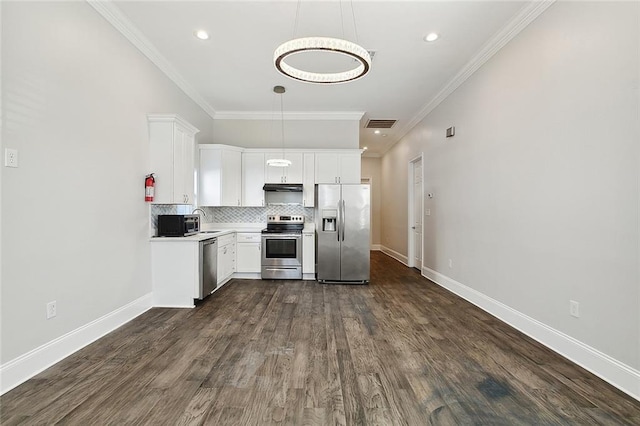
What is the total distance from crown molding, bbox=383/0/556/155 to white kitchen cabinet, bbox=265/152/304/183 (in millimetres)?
2515

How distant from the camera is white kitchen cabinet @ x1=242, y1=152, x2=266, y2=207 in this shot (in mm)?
5441

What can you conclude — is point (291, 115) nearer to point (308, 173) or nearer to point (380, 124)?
point (308, 173)

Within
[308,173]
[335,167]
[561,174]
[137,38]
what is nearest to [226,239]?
[308,173]

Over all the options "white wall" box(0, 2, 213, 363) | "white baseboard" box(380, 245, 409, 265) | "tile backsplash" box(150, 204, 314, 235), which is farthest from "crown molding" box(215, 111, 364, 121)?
"white baseboard" box(380, 245, 409, 265)

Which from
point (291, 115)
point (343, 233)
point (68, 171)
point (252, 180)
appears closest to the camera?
point (68, 171)

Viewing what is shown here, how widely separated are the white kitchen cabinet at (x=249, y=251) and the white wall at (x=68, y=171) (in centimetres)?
186

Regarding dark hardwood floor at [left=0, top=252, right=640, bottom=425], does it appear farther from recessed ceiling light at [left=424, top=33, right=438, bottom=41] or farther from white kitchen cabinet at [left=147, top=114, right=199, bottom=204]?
recessed ceiling light at [left=424, top=33, right=438, bottom=41]

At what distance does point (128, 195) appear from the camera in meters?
3.18

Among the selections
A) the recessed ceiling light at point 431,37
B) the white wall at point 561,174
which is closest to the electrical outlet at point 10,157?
the recessed ceiling light at point 431,37

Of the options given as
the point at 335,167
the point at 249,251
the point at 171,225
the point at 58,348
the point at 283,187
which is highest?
the point at 335,167

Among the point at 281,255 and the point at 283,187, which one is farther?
the point at 283,187

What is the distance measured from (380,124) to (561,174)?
4.27 meters

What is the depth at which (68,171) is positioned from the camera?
7.92ft

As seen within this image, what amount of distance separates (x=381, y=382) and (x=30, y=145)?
3.05m
